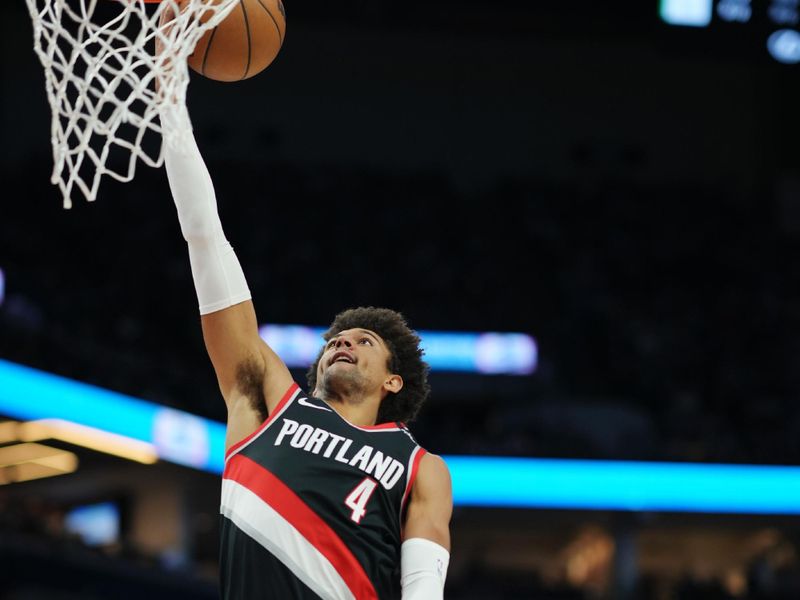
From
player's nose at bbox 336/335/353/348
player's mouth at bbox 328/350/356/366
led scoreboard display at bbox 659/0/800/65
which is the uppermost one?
led scoreboard display at bbox 659/0/800/65

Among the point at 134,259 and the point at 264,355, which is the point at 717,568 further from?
the point at 264,355

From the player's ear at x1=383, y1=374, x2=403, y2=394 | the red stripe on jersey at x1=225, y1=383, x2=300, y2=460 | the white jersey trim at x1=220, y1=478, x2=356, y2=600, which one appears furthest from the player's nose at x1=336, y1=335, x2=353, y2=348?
the white jersey trim at x1=220, y1=478, x2=356, y2=600

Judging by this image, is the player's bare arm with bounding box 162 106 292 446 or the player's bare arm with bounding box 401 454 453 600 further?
the player's bare arm with bounding box 162 106 292 446

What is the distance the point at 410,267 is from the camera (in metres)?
16.2

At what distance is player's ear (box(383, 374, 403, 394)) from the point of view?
3.08 metres

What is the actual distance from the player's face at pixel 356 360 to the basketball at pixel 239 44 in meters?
0.71

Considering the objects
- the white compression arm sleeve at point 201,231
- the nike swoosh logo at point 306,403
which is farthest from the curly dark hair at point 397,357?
the white compression arm sleeve at point 201,231

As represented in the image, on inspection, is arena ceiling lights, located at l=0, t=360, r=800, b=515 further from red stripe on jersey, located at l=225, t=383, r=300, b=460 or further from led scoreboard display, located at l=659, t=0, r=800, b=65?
red stripe on jersey, located at l=225, t=383, r=300, b=460

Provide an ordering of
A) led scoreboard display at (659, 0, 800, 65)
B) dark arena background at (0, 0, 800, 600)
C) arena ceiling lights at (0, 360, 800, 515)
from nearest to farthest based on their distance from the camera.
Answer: led scoreboard display at (659, 0, 800, 65)
dark arena background at (0, 0, 800, 600)
arena ceiling lights at (0, 360, 800, 515)

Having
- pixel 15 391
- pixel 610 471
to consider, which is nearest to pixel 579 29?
pixel 610 471

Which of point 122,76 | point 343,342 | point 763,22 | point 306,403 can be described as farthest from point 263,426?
point 763,22

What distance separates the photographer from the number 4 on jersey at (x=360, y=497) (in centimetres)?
274

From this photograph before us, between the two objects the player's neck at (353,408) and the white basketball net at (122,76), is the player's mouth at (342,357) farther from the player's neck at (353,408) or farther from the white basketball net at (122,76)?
the white basketball net at (122,76)

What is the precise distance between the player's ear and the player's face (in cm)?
1
